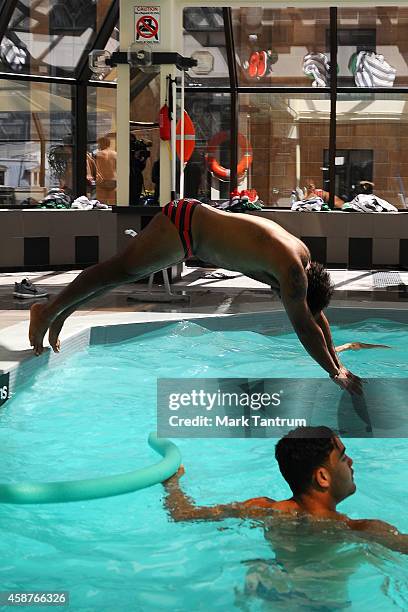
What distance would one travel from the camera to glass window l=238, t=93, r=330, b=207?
1305 centimetres

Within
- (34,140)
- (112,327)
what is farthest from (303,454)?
(34,140)

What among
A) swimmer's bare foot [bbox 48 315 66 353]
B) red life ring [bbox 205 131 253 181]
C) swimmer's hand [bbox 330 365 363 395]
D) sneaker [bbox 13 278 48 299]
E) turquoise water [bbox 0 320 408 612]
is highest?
red life ring [bbox 205 131 253 181]

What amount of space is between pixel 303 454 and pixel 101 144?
10308 millimetres

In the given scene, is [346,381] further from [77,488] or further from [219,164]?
[219,164]

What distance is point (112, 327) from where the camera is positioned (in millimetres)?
7148

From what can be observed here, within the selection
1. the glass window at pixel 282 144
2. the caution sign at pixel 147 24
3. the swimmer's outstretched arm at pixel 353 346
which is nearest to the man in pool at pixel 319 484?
the swimmer's outstretched arm at pixel 353 346

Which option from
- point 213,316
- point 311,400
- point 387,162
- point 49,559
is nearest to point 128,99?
point 213,316

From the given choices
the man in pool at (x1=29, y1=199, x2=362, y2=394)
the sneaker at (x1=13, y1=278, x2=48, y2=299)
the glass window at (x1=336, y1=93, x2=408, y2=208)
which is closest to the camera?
the man in pool at (x1=29, y1=199, x2=362, y2=394)

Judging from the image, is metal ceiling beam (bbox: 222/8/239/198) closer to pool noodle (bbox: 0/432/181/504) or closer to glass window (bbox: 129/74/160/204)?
glass window (bbox: 129/74/160/204)

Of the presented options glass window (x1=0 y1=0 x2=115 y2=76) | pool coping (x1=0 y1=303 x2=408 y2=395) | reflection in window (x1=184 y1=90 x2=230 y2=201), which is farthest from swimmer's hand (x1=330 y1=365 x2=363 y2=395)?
reflection in window (x1=184 y1=90 x2=230 y2=201)

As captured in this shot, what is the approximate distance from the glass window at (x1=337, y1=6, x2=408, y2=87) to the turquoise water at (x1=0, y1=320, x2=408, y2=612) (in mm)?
6675

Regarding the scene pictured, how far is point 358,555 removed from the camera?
333 centimetres

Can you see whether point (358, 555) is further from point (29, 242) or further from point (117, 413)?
point (29, 242)

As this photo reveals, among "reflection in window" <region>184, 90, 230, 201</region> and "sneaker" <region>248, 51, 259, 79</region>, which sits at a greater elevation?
"sneaker" <region>248, 51, 259, 79</region>
